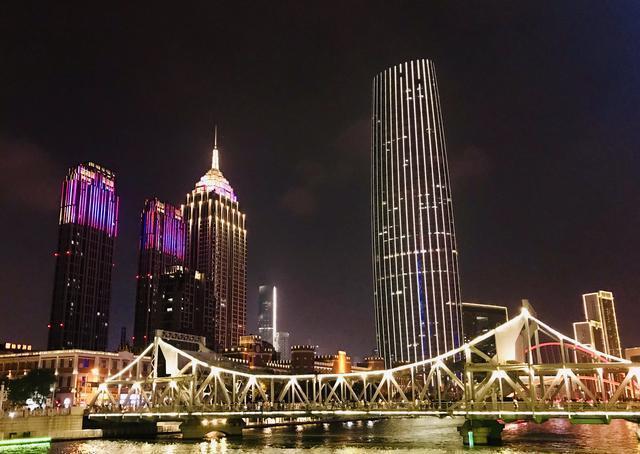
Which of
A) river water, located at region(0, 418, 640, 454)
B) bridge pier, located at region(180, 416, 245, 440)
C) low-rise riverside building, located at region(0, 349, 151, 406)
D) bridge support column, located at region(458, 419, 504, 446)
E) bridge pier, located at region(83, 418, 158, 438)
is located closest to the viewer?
river water, located at region(0, 418, 640, 454)

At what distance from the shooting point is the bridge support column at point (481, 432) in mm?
68938

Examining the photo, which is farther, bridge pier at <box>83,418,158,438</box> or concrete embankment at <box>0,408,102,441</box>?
bridge pier at <box>83,418,158,438</box>

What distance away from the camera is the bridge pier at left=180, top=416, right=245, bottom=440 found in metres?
85.8

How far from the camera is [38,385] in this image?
390ft

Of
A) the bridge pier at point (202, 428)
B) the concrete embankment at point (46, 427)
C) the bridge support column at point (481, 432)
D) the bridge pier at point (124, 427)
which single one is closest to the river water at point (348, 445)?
the bridge support column at point (481, 432)

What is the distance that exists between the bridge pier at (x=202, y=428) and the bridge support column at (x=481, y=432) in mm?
36452

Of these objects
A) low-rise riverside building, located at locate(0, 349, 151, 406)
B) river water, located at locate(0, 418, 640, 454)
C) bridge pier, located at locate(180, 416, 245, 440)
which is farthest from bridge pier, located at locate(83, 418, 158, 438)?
low-rise riverside building, located at locate(0, 349, 151, 406)

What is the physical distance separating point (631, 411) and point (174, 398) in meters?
65.3

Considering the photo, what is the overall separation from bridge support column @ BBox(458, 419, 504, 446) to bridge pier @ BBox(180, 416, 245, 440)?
36.5 meters

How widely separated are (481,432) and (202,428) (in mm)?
38675

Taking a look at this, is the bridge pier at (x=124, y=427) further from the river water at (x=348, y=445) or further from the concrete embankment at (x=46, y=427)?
the river water at (x=348, y=445)

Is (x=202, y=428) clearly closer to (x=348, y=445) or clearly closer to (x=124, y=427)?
(x=124, y=427)

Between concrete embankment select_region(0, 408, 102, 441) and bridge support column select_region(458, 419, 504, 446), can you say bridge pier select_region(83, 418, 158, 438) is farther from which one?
bridge support column select_region(458, 419, 504, 446)

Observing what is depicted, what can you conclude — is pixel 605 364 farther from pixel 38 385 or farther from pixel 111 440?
pixel 38 385
